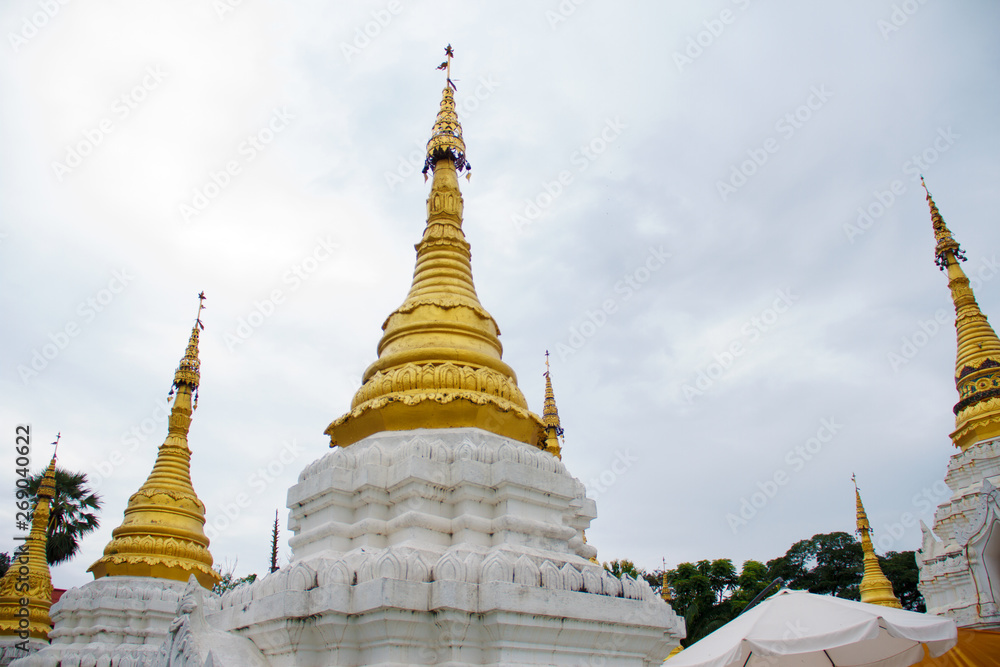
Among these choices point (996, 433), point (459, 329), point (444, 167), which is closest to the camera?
point (459, 329)

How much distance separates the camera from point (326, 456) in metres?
9.36

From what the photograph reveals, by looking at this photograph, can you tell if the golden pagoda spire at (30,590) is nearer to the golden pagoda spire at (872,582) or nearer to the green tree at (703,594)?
the golden pagoda spire at (872,582)

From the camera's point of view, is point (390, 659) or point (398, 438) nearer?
point (390, 659)

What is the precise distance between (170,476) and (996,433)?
23569mm

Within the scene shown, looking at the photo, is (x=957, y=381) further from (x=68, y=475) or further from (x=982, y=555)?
(x=68, y=475)

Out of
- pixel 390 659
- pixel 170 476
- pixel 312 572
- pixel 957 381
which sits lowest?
pixel 390 659

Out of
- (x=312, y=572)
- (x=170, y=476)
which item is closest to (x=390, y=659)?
(x=312, y=572)

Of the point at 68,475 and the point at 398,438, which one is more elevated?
the point at 68,475

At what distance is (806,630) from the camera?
6961mm

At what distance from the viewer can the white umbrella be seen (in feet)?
22.2

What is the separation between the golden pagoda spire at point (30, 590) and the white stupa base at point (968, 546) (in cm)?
2409

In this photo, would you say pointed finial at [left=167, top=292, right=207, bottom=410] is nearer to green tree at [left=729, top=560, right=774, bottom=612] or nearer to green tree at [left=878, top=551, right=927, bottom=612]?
green tree at [left=729, top=560, right=774, bottom=612]

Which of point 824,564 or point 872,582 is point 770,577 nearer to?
point 824,564

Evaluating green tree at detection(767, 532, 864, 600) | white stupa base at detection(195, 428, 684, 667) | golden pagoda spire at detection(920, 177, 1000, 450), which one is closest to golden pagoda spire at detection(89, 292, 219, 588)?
white stupa base at detection(195, 428, 684, 667)
